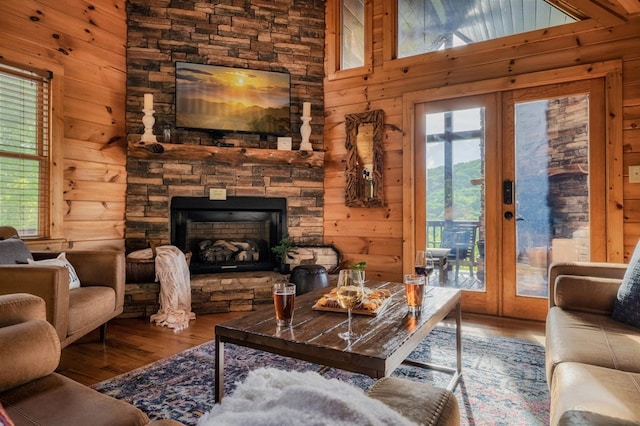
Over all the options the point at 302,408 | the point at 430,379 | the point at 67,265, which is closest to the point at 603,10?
the point at 430,379

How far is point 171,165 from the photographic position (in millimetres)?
3842

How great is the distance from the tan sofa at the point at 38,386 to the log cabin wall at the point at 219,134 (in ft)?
8.58

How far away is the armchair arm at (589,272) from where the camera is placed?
1932 mm

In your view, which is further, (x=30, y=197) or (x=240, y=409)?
(x=30, y=197)

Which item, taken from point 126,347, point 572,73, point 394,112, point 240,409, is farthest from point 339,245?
point 240,409

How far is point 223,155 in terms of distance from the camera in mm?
3869

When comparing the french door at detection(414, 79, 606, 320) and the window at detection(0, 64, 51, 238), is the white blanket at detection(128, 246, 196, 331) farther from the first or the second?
the french door at detection(414, 79, 606, 320)

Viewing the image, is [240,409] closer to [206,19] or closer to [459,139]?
[459,139]

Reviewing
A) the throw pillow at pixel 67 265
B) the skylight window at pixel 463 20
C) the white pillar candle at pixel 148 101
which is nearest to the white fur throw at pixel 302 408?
the throw pillow at pixel 67 265

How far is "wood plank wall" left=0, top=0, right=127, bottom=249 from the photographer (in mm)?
3123

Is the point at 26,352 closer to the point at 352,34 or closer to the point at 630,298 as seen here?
the point at 630,298

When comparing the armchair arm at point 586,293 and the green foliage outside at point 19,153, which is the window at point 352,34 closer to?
the green foliage outside at point 19,153

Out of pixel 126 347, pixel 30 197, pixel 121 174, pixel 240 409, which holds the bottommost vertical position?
pixel 126 347

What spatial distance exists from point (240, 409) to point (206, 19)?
4297 millimetres
